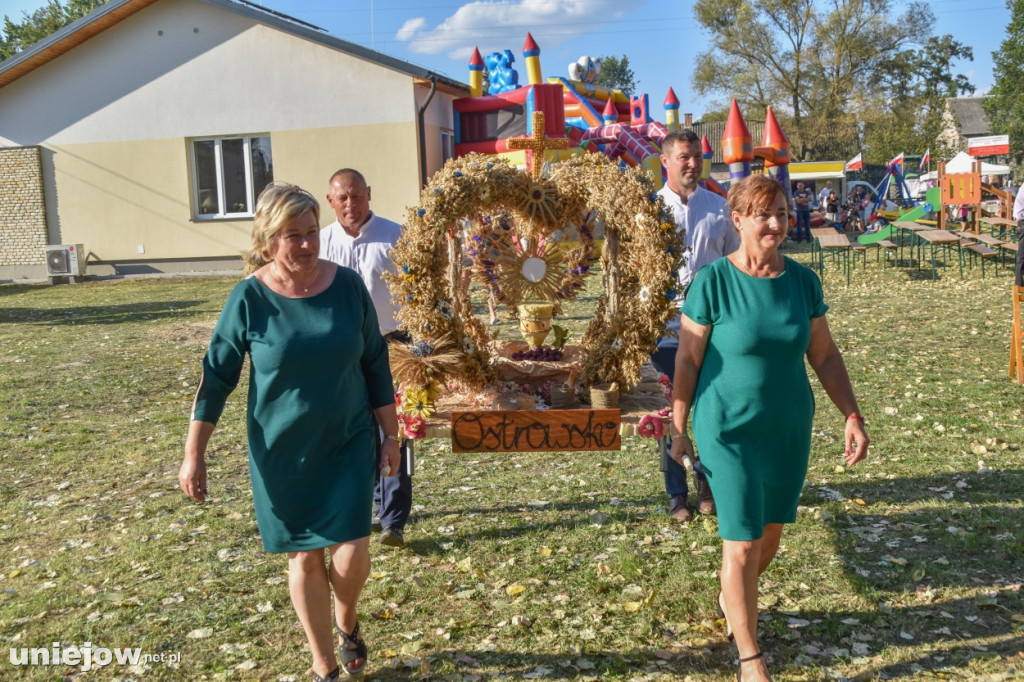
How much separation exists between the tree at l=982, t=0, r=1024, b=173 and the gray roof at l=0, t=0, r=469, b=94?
4171 cm

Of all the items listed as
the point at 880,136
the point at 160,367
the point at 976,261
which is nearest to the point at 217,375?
the point at 160,367

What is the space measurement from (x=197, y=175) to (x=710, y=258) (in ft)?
64.7

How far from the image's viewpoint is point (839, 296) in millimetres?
15367

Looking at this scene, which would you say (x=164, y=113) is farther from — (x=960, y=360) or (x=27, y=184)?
(x=960, y=360)

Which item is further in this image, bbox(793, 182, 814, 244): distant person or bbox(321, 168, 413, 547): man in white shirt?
bbox(793, 182, 814, 244): distant person

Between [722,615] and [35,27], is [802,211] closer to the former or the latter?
[722,615]

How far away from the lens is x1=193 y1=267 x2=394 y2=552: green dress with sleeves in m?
3.15

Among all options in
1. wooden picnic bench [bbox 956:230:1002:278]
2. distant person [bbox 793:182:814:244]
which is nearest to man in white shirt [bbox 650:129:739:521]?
wooden picnic bench [bbox 956:230:1002:278]

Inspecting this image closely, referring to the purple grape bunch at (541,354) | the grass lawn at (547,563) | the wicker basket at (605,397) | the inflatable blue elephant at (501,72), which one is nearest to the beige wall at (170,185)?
the inflatable blue elephant at (501,72)

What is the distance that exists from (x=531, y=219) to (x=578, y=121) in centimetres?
1795

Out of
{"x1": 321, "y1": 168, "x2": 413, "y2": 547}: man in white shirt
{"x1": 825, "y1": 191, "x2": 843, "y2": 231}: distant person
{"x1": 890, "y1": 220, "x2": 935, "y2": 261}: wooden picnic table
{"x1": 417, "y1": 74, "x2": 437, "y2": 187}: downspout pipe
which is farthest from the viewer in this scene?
{"x1": 825, "y1": 191, "x2": 843, "y2": 231}: distant person

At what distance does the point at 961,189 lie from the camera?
2050 cm

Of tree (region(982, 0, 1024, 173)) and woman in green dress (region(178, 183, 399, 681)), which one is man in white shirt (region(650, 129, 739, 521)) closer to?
woman in green dress (region(178, 183, 399, 681))

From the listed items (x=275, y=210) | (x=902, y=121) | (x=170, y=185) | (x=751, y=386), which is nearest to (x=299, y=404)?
(x=275, y=210)
